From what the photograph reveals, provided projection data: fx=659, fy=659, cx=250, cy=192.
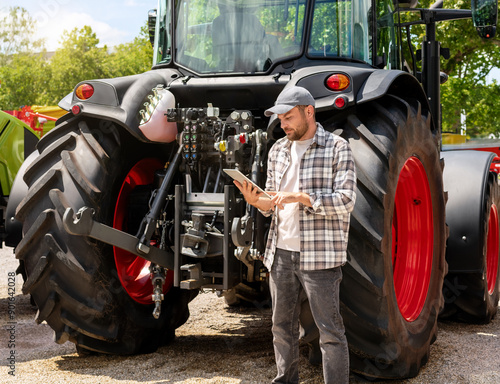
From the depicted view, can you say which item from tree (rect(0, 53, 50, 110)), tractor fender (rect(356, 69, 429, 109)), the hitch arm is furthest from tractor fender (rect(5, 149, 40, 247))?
tree (rect(0, 53, 50, 110))

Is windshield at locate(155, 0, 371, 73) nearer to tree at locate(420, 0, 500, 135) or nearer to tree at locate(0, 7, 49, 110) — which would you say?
tree at locate(420, 0, 500, 135)

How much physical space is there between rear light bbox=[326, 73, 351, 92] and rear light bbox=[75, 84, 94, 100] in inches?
60.8

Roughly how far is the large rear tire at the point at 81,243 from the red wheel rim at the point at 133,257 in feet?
0.04

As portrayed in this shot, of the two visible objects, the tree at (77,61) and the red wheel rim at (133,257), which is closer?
the red wheel rim at (133,257)

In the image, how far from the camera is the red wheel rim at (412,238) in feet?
14.6

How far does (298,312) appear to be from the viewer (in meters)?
3.56

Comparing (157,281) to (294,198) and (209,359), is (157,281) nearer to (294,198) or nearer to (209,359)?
(209,359)

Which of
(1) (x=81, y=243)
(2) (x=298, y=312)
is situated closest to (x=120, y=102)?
(1) (x=81, y=243)

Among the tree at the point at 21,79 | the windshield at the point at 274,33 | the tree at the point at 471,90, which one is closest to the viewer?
the windshield at the point at 274,33

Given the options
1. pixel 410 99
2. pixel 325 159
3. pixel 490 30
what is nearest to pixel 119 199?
pixel 325 159

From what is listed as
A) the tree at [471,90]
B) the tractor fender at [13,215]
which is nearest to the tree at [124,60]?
the tree at [471,90]

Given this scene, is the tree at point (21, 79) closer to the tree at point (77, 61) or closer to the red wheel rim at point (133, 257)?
the tree at point (77, 61)

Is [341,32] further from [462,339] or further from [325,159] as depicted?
[462,339]

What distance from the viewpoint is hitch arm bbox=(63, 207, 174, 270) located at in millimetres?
3734
